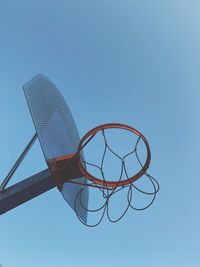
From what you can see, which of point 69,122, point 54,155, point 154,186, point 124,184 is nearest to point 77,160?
point 54,155

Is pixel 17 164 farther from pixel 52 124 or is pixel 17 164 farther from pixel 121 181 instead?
pixel 121 181

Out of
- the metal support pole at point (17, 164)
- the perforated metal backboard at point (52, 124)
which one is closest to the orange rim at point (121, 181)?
the perforated metal backboard at point (52, 124)

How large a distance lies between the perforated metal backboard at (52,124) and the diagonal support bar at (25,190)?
0.35 meters

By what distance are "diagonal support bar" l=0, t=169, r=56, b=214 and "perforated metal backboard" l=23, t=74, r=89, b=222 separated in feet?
1.14

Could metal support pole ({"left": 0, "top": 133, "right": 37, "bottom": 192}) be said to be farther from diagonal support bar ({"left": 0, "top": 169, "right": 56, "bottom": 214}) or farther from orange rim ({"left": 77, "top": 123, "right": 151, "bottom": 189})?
orange rim ({"left": 77, "top": 123, "right": 151, "bottom": 189})

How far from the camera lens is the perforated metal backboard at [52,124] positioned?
24.9 feet

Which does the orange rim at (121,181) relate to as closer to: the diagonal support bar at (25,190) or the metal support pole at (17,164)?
the diagonal support bar at (25,190)

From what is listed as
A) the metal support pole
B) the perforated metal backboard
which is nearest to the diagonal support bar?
the metal support pole

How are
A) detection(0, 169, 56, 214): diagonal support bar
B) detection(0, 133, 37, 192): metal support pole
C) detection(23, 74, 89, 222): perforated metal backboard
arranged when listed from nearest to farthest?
detection(23, 74, 89, 222): perforated metal backboard < detection(0, 169, 56, 214): diagonal support bar < detection(0, 133, 37, 192): metal support pole

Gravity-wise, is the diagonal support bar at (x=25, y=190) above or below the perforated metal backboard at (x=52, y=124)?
below

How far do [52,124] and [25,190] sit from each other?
1378mm

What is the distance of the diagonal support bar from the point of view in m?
Result: 7.86

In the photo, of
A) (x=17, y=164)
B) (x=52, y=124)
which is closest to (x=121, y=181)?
(x=52, y=124)

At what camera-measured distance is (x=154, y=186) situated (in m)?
7.54
